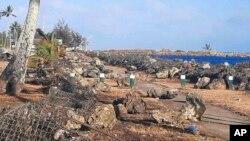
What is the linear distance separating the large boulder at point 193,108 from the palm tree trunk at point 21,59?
5.87 metres

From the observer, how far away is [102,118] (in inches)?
409

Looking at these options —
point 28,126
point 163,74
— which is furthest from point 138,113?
point 163,74

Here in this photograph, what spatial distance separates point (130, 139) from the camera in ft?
32.1

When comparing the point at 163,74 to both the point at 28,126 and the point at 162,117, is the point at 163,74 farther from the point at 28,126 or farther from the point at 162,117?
the point at 28,126

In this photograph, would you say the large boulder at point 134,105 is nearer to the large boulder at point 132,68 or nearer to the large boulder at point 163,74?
the large boulder at point 163,74

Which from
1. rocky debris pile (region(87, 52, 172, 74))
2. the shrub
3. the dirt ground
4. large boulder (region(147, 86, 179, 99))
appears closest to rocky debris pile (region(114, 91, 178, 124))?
the dirt ground

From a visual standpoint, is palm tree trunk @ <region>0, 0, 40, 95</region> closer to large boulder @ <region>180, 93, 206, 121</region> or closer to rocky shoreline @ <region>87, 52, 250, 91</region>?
large boulder @ <region>180, 93, 206, 121</region>

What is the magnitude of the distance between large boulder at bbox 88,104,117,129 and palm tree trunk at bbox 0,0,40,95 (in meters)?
6.11

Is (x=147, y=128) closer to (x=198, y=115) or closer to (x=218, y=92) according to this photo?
(x=198, y=115)

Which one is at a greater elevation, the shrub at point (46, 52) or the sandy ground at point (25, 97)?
the shrub at point (46, 52)

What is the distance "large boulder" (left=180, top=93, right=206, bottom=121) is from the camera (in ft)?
41.4

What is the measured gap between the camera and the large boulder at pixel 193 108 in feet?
41.4

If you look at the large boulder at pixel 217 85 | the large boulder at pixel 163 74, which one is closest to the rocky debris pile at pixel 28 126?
the large boulder at pixel 217 85

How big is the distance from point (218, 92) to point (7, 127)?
14.5 meters
